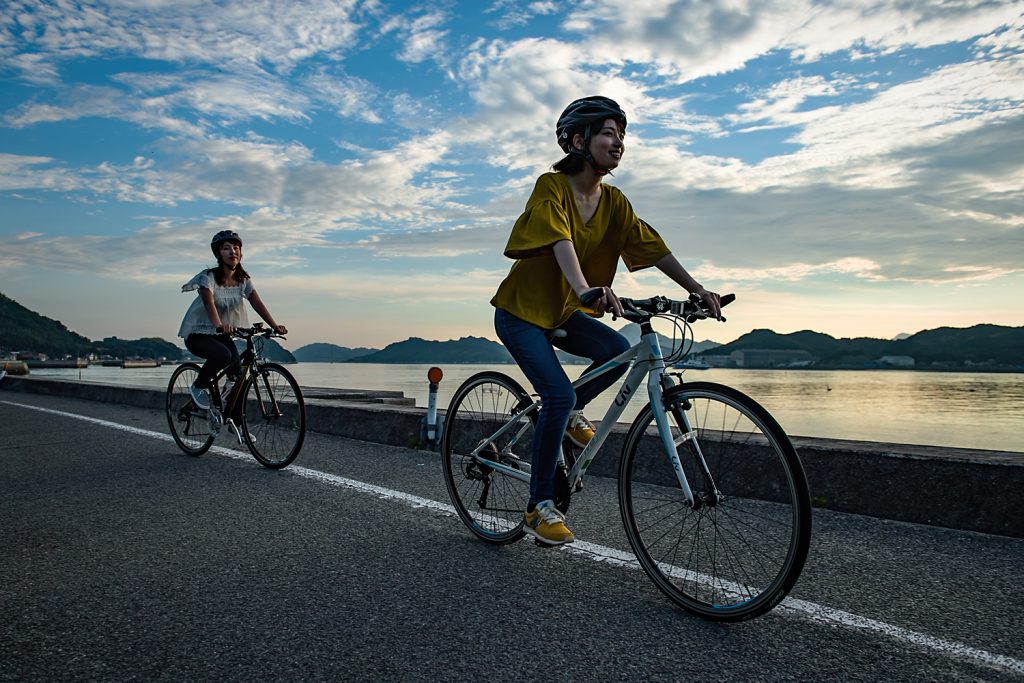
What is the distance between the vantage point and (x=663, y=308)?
3.03 m

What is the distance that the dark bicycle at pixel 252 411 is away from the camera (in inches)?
260

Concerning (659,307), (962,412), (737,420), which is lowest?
(962,412)

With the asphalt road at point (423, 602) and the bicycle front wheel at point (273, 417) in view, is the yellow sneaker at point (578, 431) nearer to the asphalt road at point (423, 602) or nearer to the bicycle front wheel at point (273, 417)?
the asphalt road at point (423, 602)

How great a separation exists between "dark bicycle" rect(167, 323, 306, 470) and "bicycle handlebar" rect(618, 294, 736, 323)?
4.20 metres

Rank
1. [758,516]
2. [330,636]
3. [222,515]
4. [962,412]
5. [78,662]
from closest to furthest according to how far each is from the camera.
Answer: [78,662]
[330,636]
[758,516]
[222,515]
[962,412]

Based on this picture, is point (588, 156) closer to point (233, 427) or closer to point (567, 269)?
point (567, 269)

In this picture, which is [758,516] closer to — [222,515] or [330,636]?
[330,636]

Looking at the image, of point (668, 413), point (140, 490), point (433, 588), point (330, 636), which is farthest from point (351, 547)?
point (140, 490)

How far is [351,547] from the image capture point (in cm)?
390

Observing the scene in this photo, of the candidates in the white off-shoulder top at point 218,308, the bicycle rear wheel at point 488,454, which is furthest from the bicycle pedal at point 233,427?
the bicycle rear wheel at point 488,454

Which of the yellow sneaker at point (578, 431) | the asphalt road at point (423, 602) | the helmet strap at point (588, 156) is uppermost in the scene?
the helmet strap at point (588, 156)

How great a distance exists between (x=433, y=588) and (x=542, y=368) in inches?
43.7

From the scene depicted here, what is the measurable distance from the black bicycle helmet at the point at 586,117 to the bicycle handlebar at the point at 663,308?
780mm

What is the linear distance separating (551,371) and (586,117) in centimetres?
118
